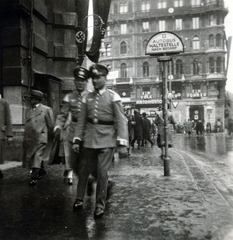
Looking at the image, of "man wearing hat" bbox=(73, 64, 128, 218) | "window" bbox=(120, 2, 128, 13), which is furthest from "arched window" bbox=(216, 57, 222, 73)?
"man wearing hat" bbox=(73, 64, 128, 218)

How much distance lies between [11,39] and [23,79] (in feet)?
3.69

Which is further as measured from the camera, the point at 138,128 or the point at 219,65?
the point at 219,65

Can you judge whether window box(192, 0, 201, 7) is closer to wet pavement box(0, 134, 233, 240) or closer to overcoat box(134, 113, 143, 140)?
overcoat box(134, 113, 143, 140)

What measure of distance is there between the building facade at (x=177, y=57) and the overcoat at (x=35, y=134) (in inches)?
1812

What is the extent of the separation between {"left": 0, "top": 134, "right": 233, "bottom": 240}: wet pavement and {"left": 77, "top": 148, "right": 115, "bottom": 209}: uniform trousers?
226 millimetres

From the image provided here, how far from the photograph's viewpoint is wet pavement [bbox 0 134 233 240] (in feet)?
12.4

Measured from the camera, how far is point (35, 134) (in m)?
6.91

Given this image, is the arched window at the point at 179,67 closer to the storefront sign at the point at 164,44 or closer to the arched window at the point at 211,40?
the arched window at the point at 211,40

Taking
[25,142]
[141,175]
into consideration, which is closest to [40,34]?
[25,142]

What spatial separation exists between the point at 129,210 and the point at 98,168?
26.8 inches

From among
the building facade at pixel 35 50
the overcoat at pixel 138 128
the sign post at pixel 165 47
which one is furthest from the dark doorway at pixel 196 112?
the sign post at pixel 165 47

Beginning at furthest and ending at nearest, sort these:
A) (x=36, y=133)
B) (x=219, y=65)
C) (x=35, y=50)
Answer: (x=219, y=65)
(x=35, y=50)
(x=36, y=133)

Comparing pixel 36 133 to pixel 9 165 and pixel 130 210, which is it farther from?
pixel 130 210

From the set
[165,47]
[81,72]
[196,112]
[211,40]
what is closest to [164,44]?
[165,47]
